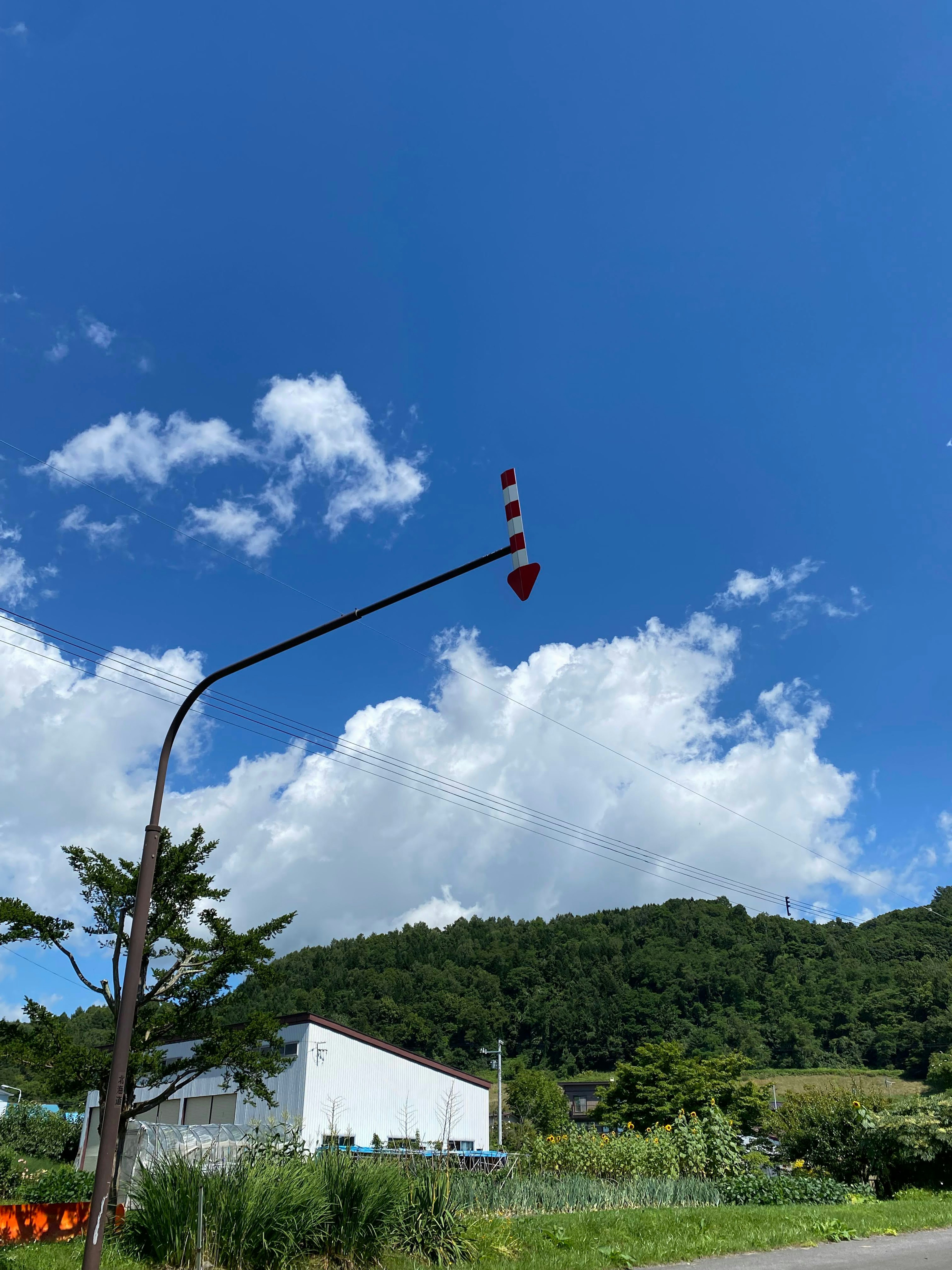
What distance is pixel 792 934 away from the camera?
91.6 meters

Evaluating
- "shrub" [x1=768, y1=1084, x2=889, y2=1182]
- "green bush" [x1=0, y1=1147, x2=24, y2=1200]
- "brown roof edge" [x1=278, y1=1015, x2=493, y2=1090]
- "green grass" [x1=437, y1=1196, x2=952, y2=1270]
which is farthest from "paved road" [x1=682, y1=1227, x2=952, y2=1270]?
"brown roof edge" [x1=278, y1=1015, x2=493, y2=1090]

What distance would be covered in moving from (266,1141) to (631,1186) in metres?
7.24

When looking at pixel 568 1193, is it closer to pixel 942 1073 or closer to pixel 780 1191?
pixel 780 1191

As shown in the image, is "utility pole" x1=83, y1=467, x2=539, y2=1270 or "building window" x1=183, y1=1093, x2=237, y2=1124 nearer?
"utility pole" x1=83, y1=467, x2=539, y2=1270

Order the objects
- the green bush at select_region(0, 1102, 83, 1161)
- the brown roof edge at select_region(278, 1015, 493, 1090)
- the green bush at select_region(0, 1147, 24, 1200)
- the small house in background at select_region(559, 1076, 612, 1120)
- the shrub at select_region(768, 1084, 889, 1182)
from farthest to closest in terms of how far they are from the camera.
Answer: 1. the small house in background at select_region(559, 1076, 612, 1120)
2. the green bush at select_region(0, 1102, 83, 1161)
3. the brown roof edge at select_region(278, 1015, 493, 1090)
4. the green bush at select_region(0, 1147, 24, 1200)
5. the shrub at select_region(768, 1084, 889, 1182)

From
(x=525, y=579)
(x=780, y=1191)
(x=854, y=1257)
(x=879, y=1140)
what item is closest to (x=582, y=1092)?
(x=879, y=1140)

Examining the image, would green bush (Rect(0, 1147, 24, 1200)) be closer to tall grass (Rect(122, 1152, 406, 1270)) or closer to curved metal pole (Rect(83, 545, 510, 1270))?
tall grass (Rect(122, 1152, 406, 1270))

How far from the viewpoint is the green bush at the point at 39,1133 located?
140 feet

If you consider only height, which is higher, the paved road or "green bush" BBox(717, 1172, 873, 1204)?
the paved road

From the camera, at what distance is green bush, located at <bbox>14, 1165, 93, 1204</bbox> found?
2031cm

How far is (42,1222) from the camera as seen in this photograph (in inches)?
534

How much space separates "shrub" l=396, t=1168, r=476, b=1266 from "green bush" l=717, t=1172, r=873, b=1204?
31.2 ft

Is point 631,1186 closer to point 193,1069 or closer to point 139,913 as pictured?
point 139,913

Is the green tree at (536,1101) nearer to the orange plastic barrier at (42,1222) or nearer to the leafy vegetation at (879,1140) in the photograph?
the leafy vegetation at (879,1140)
